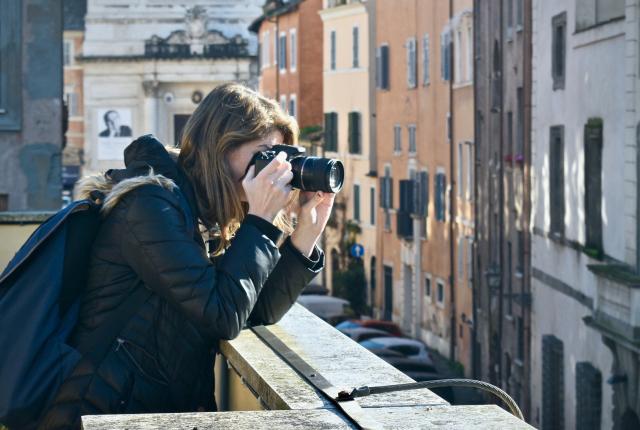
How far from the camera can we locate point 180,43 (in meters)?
67.1

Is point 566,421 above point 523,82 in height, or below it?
below

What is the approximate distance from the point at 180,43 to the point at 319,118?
43.6ft

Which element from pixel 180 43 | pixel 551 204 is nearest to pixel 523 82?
pixel 551 204

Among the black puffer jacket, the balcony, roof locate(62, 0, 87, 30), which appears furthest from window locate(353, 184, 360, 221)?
the black puffer jacket

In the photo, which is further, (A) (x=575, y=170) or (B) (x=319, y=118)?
(B) (x=319, y=118)

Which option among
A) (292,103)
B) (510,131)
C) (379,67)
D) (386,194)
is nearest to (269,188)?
(510,131)

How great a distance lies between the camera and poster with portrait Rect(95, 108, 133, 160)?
66.8 meters

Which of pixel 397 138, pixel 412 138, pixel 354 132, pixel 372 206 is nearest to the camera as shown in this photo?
pixel 412 138

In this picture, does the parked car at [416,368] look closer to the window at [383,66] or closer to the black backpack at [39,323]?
the window at [383,66]

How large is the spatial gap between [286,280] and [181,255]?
67 centimetres

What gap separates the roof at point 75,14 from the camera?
78.1 meters

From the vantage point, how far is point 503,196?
1180 inches

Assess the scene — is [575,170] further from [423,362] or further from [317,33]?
[317,33]

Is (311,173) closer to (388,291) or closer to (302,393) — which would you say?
(302,393)
